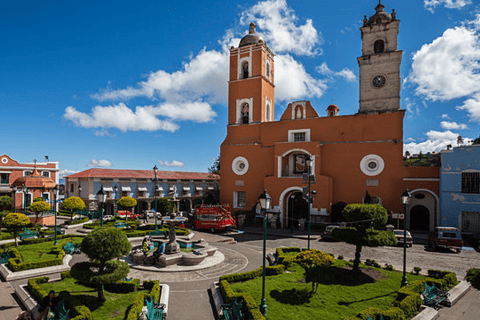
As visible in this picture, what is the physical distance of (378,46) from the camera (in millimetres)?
29109

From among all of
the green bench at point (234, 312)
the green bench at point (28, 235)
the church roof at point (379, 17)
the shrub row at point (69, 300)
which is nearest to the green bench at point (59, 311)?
the shrub row at point (69, 300)

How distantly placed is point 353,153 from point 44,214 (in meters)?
30.6

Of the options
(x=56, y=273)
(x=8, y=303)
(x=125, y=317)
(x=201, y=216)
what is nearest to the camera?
(x=125, y=317)

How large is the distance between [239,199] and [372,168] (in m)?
14.5

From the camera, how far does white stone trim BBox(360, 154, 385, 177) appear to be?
26391mm

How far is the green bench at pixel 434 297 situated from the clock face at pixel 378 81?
22.4 meters

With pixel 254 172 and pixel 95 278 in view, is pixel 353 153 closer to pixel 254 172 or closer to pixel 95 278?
pixel 254 172

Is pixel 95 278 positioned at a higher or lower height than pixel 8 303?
higher

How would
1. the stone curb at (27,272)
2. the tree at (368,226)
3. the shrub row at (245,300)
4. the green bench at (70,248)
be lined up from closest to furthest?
the shrub row at (245,300) < the tree at (368,226) < the stone curb at (27,272) < the green bench at (70,248)

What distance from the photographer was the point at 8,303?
10.1 m

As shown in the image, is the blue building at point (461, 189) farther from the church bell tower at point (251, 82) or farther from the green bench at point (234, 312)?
the green bench at point (234, 312)

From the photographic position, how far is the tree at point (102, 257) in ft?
29.0

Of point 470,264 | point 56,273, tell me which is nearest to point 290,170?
point 470,264

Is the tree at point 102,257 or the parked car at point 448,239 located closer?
the tree at point 102,257
